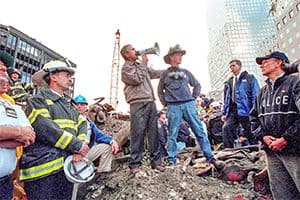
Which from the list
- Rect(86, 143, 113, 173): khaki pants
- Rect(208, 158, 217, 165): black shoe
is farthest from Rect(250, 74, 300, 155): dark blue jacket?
Rect(86, 143, 113, 173): khaki pants

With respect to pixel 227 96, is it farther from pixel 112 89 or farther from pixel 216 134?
pixel 112 89

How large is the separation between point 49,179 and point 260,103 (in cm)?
245

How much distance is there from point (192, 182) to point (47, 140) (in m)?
2.43

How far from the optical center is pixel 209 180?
4.39 meters

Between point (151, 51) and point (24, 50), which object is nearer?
point (151, 51)

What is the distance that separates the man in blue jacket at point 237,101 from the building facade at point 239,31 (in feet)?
301

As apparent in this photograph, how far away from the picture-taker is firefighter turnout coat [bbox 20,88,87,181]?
8.32 feet

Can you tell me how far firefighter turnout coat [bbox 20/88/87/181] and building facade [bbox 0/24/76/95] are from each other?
42191mm

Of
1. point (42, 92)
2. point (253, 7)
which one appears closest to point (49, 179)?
point (42, 92)

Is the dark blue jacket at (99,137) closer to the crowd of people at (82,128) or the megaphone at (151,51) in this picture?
the crowd of people at (82,128)

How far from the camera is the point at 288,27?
2387 inches

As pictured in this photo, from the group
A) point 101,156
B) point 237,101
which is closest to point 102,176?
point 101,156

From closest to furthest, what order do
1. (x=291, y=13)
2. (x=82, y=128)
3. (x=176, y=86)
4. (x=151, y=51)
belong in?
(x=82, y=128), (x=151, y=51), (x=176, y=86), (x=291, y=13)

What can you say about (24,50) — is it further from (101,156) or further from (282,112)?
(282,112)
